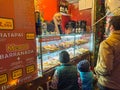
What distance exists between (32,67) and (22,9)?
0.66 meters

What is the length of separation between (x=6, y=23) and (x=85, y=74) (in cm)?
172

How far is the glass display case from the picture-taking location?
2.16m

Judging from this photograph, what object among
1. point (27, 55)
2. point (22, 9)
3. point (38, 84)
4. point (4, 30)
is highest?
point (22, 9)

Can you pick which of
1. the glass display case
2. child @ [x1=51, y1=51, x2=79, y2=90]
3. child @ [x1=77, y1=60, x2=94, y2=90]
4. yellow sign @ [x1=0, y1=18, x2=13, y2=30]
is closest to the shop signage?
yellow sign @ [x1=0, y1=18, x2=13, y2=30]

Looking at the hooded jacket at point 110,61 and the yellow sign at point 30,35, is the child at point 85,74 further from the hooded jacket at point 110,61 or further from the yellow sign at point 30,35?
the yellow sign at point 30,35

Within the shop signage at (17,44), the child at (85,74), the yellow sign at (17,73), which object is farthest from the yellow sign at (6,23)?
the child at (85,74)

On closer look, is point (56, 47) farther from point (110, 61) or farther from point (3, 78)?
point (3, 78)

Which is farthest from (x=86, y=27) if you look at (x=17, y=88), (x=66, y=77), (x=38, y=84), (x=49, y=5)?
(x=17, y=88)

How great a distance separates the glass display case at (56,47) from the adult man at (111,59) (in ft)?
2.54

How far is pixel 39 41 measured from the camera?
211cm

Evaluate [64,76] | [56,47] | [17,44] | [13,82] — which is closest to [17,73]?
[13,82]

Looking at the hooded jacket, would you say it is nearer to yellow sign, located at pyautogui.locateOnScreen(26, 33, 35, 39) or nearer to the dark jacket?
the dark jacket

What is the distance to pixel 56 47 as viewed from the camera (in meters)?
2.86

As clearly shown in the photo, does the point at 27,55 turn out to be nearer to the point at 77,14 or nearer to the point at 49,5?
the point at 49,5
